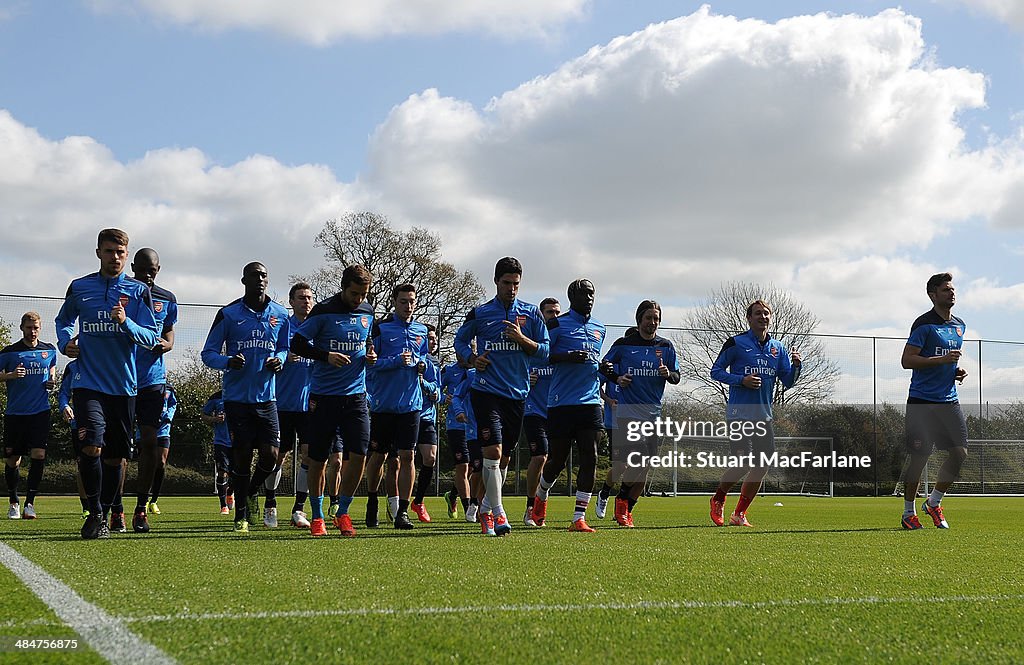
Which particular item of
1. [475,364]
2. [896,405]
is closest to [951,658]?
[475,364]

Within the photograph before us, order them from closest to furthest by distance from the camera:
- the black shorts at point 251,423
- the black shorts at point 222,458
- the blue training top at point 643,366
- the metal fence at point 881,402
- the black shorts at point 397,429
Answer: the black shorts at point 251,423
the black shorts at point 397,429
the blue training top at point 643,366
the black shorts at point 222,458
the metal fence at point 881,402

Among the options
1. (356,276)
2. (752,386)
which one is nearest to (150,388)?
(356,276)

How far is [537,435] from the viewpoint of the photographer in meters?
9.42

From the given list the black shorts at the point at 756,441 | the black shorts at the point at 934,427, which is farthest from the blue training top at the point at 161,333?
the black shorts at the point at 934,427

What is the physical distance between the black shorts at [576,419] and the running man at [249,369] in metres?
2.32

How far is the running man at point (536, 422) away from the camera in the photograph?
9.16 meters

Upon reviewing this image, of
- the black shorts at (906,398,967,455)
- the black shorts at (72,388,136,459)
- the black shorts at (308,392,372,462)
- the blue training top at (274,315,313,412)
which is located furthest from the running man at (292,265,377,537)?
the black shorts at (906,398,967,455)

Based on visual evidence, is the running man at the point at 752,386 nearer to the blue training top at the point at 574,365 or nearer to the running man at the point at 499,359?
the blue training top at the point at 574,365

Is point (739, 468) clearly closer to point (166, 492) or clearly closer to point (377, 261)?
point (166, 492)

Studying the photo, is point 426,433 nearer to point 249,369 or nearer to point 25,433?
point 249,369

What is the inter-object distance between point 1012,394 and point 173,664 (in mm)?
27439

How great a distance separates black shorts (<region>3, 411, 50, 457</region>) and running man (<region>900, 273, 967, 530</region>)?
8.65 m

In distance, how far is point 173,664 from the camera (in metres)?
2.68

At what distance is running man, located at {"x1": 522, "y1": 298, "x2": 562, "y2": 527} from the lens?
30.0ft
